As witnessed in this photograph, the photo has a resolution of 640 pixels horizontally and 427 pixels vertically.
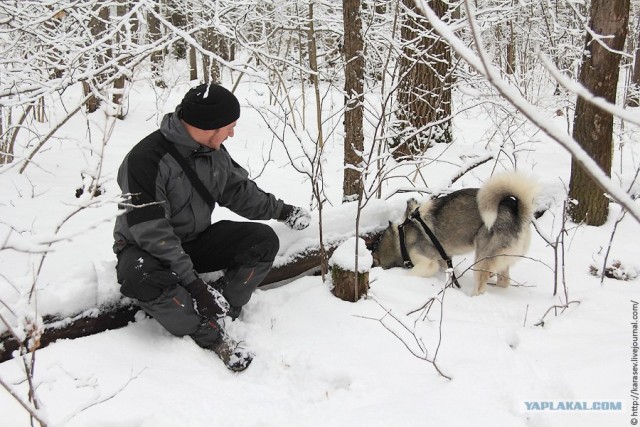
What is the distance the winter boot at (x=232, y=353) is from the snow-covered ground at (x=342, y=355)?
0.19 ft

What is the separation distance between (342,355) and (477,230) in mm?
1868

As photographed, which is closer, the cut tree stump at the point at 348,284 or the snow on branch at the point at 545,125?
the snow on branch at the point at 545,125

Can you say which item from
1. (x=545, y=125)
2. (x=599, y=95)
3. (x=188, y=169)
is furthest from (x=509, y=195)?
(x=545, y=125)

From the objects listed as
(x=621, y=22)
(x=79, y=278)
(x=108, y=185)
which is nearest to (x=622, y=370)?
(x=79, y=278)

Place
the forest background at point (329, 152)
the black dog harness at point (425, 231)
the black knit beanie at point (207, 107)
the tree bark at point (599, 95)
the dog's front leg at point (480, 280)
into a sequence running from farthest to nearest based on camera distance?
the tree bark at point (599, 95) < the black dog harness at point (425, 231) < the dog's front leg at point (480, 280) < the black knit beanie at point (207, 107) < the forest background at point (329, 152)

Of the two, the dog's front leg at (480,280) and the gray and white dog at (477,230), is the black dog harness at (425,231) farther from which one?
the dog's front leg at (480,280)

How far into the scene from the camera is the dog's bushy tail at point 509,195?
3.62m

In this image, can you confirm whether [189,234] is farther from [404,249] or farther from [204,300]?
[404,249]

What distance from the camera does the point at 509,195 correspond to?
3.64 meters

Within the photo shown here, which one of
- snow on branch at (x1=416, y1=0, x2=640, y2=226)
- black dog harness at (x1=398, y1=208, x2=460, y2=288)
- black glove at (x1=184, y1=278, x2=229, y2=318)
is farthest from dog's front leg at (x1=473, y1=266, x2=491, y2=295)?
snow on branch at (x1=416, y1=0, x2=640, y2=226)

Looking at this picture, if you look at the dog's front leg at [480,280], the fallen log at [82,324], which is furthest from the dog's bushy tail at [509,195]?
the fallen log at [82,324]

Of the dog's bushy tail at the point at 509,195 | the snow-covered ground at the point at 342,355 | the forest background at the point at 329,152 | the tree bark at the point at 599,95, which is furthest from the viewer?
the tree bark at the point at 599,95

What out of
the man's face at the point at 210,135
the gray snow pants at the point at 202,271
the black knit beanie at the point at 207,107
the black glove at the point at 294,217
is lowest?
the gray snow pants at the point at 202,271

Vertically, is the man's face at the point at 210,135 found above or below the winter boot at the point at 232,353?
above
